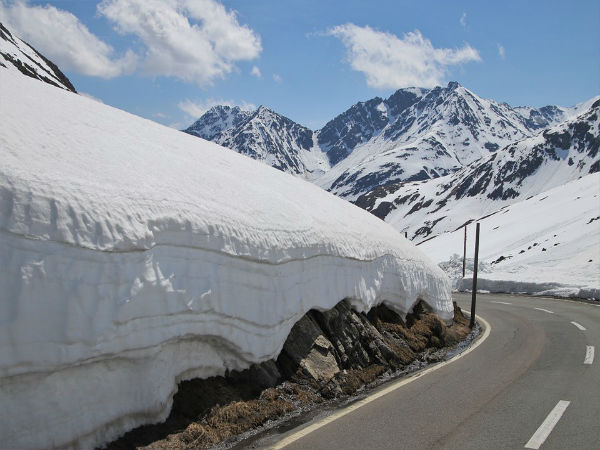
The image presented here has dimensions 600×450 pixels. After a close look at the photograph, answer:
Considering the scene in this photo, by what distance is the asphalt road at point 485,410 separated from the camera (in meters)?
6.33

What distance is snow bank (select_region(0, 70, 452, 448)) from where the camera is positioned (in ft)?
16.8

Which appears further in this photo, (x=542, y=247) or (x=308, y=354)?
(x=542, y=247)

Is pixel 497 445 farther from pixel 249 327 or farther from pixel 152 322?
pixel 152 322

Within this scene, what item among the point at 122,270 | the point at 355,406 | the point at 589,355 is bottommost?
the point at 589,355

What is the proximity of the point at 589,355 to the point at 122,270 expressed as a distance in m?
11.5

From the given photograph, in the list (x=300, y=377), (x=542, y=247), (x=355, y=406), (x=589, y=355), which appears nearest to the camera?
(x=355, y=406)

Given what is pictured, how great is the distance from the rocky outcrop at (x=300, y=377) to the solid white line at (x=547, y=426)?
10.4 feet

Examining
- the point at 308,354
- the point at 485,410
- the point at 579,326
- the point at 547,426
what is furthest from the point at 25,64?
the point at 547,426

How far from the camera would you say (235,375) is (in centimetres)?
746

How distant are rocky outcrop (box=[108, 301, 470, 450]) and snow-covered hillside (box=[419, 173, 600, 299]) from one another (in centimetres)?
2130

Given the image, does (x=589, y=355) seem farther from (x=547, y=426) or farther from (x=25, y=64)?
(x=25, y=64)

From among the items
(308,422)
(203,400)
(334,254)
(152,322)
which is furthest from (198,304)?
(334,254)

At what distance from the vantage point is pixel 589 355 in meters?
12.0

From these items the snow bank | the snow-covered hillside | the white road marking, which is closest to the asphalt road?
the snow bank
